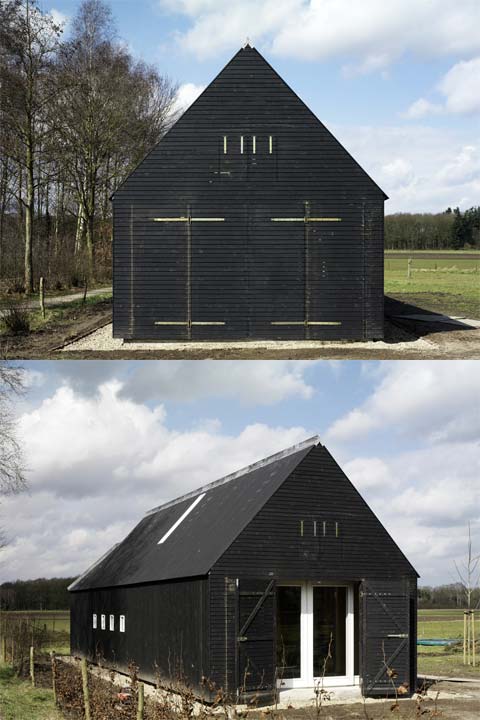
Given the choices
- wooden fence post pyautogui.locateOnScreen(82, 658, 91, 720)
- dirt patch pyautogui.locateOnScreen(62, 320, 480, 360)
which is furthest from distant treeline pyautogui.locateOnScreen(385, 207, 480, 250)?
wooden fence post pyautogui.locateOnScreen(82, 658, 91, 720)

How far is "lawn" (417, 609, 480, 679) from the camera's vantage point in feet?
76.5

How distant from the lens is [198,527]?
68.4 ft

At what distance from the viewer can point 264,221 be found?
73.4 ft

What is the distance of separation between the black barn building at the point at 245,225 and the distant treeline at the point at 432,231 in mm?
58021

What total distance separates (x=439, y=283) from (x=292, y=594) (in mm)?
32336

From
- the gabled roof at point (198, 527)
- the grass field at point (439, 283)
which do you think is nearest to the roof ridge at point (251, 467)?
the gabled roof at point (198, 527)

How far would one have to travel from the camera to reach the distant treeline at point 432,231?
7956cm

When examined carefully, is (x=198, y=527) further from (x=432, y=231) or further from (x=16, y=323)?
(x=432, y=231)

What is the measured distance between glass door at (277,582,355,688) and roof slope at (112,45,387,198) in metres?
10.4

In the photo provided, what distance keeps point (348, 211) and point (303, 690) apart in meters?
11.6

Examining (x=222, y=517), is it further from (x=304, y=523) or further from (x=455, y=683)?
(x=455, y=683)

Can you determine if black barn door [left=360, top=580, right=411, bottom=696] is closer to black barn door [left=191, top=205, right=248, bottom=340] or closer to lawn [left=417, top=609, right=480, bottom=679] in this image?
lawn [left=417, top=609, right=480, bottom=679]

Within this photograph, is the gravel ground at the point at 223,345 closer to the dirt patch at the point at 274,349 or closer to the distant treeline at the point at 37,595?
the dirt patch at the point at 274,349

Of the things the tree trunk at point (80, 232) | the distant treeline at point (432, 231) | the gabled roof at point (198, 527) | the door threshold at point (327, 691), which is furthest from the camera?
the distant treeline at point (432, 231)
